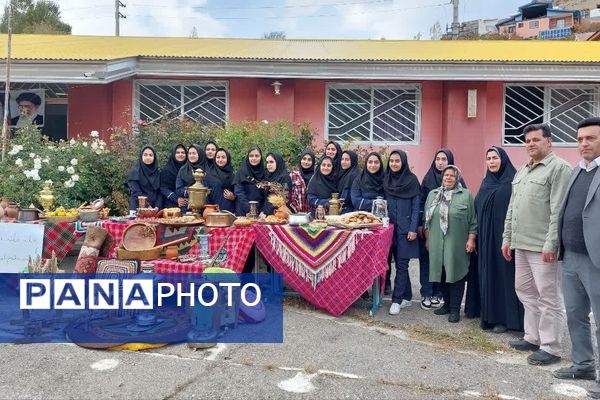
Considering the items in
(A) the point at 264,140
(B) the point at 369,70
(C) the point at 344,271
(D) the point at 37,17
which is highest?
(D) the point at 37,17

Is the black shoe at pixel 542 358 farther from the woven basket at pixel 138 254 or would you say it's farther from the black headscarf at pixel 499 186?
the woven basket at pixel 138 254

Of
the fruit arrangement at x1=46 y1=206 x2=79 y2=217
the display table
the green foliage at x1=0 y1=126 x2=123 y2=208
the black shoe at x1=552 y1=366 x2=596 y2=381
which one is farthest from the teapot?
the green foliage at x1=0 y1=126 x2=123 y2=208

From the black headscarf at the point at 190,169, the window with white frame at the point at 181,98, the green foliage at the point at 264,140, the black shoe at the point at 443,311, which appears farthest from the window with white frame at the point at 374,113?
the black shoe at the point at 443,311

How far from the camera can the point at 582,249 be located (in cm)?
337

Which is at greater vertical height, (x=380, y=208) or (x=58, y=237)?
(x=380, y=208)

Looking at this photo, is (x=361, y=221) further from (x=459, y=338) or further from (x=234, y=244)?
(x=459, y=338)

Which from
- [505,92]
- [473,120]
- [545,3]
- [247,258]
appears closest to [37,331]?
[247,258]

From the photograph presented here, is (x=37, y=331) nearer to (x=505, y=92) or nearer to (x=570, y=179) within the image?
(x=570, y=179)

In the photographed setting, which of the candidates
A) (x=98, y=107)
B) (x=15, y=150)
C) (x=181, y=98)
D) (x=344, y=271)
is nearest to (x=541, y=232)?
(x=344, y=271)

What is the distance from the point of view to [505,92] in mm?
9852

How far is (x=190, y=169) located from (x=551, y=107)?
743 cm

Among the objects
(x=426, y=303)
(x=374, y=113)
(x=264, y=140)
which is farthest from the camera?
(x=374, y=113)

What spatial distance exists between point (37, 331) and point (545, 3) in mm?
58141

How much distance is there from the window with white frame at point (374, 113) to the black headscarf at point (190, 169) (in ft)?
14.6
